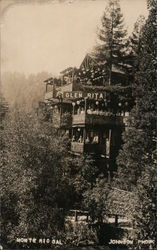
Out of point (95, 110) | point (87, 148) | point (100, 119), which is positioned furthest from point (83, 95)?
point (87, 148)

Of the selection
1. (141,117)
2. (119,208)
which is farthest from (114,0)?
(119,208)

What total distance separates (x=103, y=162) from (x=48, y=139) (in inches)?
470

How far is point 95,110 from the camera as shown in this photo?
3831 cm

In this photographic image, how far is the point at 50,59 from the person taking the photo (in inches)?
978

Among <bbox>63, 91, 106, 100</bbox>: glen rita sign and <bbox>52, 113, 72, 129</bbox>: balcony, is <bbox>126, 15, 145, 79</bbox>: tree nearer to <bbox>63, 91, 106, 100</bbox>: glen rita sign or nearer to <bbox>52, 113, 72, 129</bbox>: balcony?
<bbox>63, 91, 106, 100</bbox>: glen rita sign

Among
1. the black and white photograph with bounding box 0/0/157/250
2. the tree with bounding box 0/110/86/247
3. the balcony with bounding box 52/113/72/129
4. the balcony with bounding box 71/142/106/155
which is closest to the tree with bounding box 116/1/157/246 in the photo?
the black and white photograph with bounding box 0/0/157/250

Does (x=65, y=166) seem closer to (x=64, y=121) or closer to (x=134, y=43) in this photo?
(x=64, y=121)

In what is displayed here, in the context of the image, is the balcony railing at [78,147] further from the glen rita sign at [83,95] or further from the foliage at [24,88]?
the foliage at [24,88]

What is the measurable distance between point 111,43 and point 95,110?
7.20 metres

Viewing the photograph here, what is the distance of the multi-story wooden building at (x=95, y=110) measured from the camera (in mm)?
34031

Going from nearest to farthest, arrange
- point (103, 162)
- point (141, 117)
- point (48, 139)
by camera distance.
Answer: point (48, 139) < point (141, 117) < point (103, 162)

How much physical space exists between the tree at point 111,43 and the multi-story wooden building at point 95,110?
2.72ft

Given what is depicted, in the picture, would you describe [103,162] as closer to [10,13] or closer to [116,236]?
[116,236]

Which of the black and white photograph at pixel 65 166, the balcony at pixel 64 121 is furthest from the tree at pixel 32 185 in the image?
the balcony at pixel 64 121
